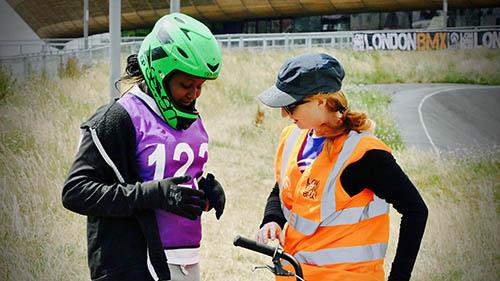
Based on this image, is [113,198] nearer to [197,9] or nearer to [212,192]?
[212,192]

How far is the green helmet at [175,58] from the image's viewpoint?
2.32 metres

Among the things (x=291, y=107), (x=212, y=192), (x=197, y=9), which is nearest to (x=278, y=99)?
(x=291, y=107)

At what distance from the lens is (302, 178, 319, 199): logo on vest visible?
246 centimetres

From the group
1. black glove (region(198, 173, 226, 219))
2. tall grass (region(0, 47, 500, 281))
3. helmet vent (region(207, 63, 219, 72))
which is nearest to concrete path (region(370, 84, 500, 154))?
tall grass (region(0, 47, 500, 281))

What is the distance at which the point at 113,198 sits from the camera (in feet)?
7.39

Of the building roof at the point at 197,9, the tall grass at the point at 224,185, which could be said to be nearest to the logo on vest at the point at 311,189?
the tall grass at the point at 224,185

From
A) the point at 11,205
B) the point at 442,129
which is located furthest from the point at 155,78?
the point at 442,129

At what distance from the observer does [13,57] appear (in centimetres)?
928

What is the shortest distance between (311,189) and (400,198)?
27cm

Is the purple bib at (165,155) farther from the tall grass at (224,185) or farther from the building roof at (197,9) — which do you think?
the building roof at (197,9)

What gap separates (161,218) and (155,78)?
1.33 feet

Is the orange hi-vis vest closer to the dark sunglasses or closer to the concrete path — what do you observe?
the dark sunglasses

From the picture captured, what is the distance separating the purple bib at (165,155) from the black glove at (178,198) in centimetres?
9

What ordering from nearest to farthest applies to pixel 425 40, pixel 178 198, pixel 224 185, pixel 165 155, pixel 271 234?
1. pixel 178 198
2. pixel 165 155
3. pixel 271 234
4. pixel 224 185
5. pixel 425 40
